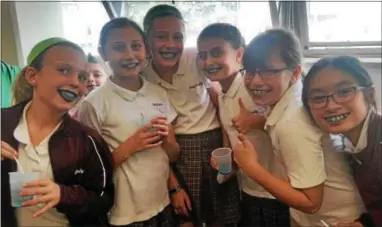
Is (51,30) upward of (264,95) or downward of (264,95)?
upward

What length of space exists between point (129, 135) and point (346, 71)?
20.1 inches

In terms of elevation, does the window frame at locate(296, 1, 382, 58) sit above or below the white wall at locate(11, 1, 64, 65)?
below

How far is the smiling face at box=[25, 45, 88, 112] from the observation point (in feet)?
2.96

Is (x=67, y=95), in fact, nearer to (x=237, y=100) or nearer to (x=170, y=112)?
(x=170, y=112)

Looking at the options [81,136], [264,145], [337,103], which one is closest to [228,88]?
[264,145]

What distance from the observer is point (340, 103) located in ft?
3.07

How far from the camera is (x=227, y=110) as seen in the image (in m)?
A: 1.09

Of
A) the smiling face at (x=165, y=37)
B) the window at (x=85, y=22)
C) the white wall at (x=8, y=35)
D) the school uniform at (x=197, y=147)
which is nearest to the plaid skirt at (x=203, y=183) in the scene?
the school uniform at (x=197, y=147)

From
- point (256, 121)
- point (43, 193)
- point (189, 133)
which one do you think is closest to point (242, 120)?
point (256, 121)

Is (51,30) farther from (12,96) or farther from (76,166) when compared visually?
(76,166)

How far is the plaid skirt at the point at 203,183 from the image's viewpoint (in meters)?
1.08

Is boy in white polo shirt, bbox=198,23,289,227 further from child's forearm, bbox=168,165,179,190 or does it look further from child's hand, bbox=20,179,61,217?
child's hand, bbox=20,179,61,217

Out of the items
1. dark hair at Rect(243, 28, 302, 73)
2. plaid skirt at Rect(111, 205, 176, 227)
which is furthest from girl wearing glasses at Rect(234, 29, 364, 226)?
plaid skirt at Rect(111, 205, 176, 227)

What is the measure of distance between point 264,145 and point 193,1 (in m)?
0.39
